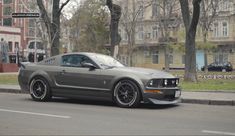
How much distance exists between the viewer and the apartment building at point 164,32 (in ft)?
174

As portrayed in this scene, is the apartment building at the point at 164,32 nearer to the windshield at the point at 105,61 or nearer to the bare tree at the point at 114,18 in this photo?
the bare tree at the point at 114,18

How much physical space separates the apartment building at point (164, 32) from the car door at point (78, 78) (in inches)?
1407

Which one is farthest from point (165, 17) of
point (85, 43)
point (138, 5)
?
point (85, 43)

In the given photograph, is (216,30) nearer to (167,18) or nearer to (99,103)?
(167,18)

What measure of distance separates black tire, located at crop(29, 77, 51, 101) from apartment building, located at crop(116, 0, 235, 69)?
35.6 m

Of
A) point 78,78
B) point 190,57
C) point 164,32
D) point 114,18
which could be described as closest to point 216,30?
point 164,32

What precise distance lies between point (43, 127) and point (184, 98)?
6.61 meters

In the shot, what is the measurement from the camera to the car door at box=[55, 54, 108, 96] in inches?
499

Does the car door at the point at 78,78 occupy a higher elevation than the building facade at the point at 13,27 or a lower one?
lower

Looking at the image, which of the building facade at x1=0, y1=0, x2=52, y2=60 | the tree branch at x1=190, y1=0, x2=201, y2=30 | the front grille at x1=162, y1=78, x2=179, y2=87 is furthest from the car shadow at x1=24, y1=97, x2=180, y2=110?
the building facade at x1=0, y1=0, x2=52, y2=60

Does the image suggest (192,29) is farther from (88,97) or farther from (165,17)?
(165,17)

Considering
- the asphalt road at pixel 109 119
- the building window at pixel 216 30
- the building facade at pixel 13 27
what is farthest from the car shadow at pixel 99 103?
the building facade at pixel 13 27

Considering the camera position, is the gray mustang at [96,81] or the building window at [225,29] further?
the building window at [225,29]

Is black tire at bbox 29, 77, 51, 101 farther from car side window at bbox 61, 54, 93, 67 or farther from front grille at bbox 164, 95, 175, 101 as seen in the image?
front grille at bbox 164, 95, 175, 101
